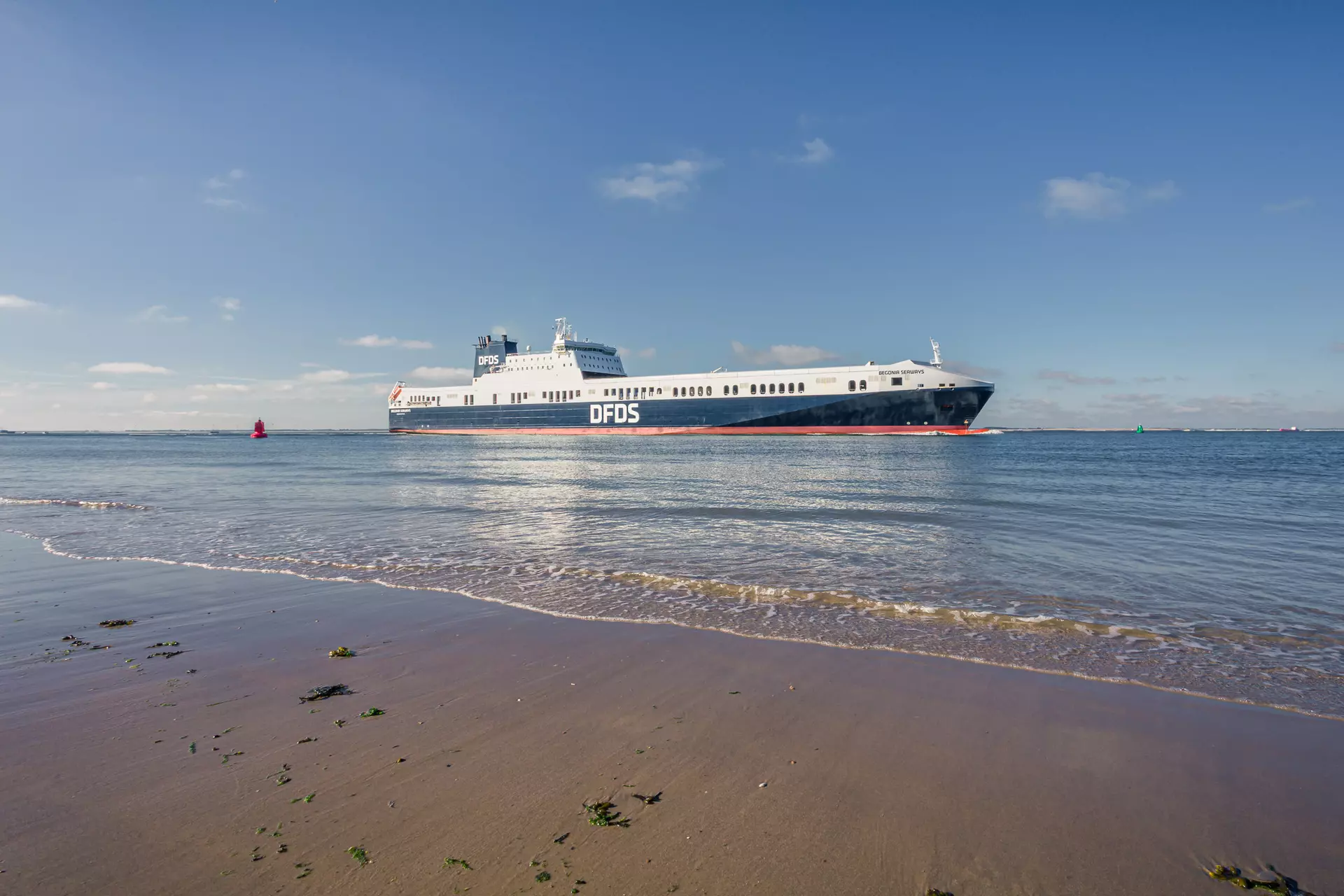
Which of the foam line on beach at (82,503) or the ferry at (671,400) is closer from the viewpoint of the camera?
the foam line on beach at (82,503)

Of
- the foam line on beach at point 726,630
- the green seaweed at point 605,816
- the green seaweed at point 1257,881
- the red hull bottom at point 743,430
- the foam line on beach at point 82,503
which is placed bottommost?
the foam line on beach at point 726,630

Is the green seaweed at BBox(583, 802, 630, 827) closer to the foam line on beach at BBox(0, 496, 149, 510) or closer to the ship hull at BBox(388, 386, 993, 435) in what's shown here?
the foam line on beach at BBox(0, 496, 149, 510)

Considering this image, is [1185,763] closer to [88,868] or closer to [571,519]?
[88,868]

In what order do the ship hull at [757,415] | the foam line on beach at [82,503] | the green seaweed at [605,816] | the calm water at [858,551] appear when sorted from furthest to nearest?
the ship hull at [757,415], the foam line on beach at [82,503], the calm water at [858,551], the green seaweed at [605,816]

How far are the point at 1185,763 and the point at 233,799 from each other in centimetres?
434

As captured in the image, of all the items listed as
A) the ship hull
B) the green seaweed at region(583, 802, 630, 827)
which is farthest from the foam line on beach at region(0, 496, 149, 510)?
the ship hull

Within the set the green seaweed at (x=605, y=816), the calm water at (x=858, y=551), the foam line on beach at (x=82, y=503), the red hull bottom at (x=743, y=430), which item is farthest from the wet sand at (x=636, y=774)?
the red hull bottom at (x=743, y=430)

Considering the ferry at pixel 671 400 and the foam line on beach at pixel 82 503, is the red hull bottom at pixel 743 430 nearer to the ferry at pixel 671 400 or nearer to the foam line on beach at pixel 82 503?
the ferry at pixel 671 400

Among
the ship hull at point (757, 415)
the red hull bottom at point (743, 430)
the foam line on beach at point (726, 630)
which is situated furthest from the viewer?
the red hull bottom at point (743, 430)

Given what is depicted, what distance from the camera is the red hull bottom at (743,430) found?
55.4m

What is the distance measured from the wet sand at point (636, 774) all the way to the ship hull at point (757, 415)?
53218 mm

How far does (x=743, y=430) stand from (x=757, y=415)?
216 cm

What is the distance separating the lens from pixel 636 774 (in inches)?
114

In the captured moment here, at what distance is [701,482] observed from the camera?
2006 cm
